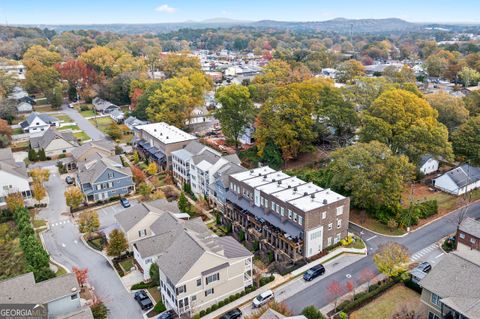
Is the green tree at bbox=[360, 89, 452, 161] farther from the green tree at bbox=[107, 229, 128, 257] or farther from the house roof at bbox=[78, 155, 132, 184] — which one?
the green tree at bbox=[107, 229, 128, 257]

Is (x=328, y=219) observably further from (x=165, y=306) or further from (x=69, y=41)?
(x=69, y=41)

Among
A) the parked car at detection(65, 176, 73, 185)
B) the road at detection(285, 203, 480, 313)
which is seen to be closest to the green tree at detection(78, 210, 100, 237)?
the parked car at detection(65, 176, 73, 185)

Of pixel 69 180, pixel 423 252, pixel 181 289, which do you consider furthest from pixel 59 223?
pixel 423 252

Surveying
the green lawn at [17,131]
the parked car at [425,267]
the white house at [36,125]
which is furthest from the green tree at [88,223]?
the green lawn at [17,131]

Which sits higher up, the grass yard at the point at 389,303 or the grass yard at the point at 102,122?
the grass yard at the point at 102,122

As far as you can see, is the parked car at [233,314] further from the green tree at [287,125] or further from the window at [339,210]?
the green tree at [287,125]
